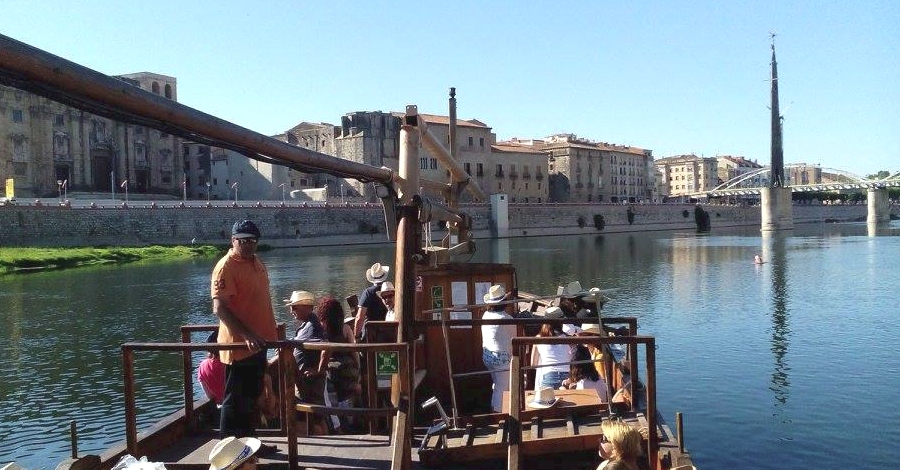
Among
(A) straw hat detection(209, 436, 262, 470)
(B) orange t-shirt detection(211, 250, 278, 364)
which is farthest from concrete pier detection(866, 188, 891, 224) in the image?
(A) straw hat detection(209, 436, 262, 470)

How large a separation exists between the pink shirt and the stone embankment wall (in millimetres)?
52277

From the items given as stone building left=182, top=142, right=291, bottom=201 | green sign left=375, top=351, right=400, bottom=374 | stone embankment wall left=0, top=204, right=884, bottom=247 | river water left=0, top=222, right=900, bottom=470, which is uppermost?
stone building left=182, top=142, right=291, bottom=201

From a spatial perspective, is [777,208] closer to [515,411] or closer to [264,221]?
[264,221]

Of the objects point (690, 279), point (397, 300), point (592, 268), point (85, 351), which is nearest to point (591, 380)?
point (397, 300)

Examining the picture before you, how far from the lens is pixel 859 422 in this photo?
12.5m

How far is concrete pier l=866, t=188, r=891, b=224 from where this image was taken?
11081 centimetres

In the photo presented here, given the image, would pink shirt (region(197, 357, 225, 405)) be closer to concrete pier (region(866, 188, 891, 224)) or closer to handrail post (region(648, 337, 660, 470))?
handrail post (region(648, 337, 660, 470))

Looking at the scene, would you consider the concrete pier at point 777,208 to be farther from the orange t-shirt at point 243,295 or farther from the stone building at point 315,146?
the orange t-shirt at point 243,295

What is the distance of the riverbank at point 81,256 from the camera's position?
4547 cm

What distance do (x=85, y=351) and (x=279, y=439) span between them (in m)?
15.7

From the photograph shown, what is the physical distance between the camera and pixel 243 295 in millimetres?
5988

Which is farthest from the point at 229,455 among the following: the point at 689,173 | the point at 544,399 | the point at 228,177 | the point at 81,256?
the point at 689,173

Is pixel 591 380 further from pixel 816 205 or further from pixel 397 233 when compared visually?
pixel 816 205

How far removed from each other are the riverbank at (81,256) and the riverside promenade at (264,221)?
3624 millimetres
